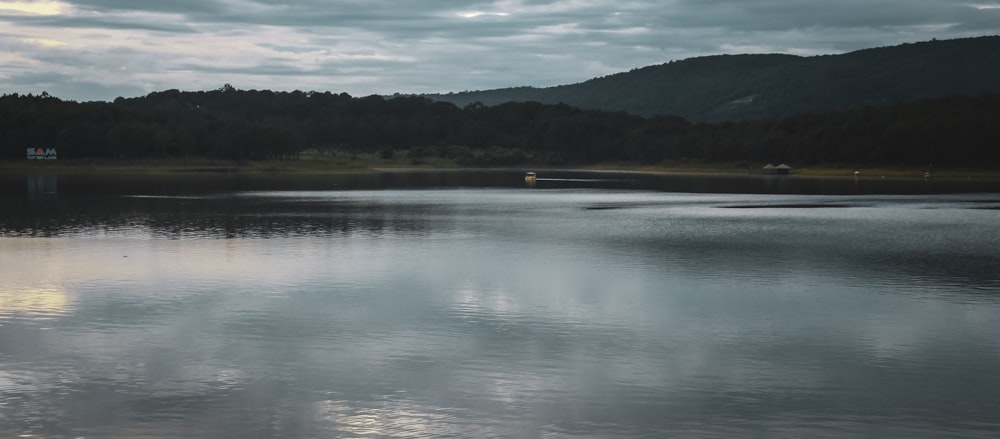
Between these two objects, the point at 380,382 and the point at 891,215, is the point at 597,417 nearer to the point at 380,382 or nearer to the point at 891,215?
the point at 380,382

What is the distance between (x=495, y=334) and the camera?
84.2 ft

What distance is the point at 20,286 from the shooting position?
33.8 meters

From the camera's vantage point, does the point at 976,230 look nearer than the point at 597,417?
No

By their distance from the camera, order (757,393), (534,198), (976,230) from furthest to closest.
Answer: (534,198)
(976,230)
(757,393)

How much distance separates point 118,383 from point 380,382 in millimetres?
5206

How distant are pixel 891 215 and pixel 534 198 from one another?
124ft

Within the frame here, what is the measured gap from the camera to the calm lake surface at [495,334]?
59.4 feet

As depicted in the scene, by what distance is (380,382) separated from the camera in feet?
66.9

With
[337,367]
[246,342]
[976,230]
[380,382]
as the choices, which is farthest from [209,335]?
[976,230]

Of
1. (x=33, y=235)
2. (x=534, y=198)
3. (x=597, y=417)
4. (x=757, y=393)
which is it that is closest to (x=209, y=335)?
(x=597, y=417)

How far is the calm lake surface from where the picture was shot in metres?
18.1

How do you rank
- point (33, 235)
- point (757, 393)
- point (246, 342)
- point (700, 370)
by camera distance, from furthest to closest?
point (33, 235)
point (246, 342)
point (700, 370)
point (757, 393)

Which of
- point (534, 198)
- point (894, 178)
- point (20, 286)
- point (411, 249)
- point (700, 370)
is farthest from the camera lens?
point (894, 178)

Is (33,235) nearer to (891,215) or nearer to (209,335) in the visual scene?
(209,335)
